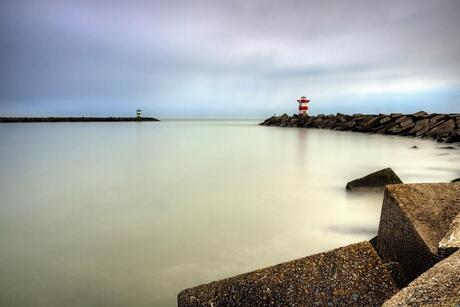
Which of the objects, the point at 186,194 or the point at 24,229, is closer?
the point at 24,229

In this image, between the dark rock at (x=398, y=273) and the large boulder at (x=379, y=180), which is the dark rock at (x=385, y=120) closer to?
the large boulder at (x=379, y=180)

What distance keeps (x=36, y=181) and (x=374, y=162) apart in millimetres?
8379

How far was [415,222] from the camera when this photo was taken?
186 cm

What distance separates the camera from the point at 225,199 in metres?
4.76

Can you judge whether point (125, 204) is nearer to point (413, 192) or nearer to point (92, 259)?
point (92, 259)

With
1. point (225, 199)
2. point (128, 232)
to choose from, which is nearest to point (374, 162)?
point (225, 199)

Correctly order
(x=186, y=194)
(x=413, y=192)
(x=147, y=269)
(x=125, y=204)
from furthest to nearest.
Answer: (x=186, y=194) < (x=125, y=204) < (x=147, y=269) < (x=413, y=192)

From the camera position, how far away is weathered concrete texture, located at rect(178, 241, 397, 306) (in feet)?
5.11

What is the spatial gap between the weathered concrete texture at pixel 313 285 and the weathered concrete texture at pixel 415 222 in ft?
0.95

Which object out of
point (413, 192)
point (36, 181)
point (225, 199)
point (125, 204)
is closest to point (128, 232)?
point (125, 204)

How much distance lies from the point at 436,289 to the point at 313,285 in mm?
635

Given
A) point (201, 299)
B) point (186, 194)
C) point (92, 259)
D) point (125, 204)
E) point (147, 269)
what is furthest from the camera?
point (186, 194)

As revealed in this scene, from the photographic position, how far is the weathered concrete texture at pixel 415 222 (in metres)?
1.75

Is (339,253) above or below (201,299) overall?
above
